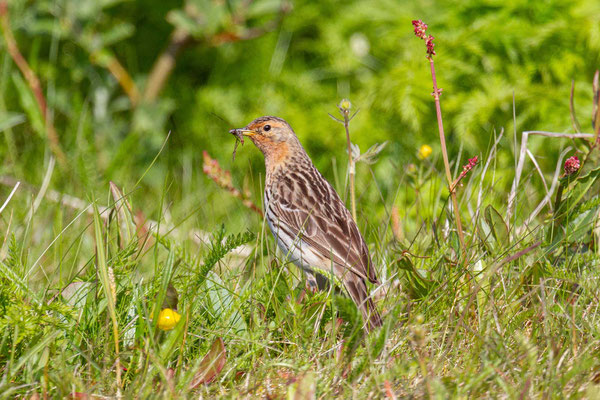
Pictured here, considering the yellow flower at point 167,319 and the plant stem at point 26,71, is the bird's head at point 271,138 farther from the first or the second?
the yellow flower at point 167,319

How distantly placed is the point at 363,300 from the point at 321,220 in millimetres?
946

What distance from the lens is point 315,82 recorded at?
7633 millimetres

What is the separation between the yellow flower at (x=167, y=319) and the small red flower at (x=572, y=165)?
1.91 m

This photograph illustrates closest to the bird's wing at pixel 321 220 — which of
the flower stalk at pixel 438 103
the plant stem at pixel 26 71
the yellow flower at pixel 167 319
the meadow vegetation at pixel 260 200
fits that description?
the meadow vegetation at pixel 260 200

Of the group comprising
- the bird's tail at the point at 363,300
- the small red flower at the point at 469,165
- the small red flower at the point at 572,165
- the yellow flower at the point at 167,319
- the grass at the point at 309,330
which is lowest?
the bird's tail at the point at 363,300

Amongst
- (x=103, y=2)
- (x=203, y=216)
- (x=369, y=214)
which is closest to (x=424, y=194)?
(x=369, y=214)

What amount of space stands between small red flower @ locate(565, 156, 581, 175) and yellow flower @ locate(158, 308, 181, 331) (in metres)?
1.91

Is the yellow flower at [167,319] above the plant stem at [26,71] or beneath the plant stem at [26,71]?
beneath

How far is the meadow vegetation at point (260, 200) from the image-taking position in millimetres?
2887

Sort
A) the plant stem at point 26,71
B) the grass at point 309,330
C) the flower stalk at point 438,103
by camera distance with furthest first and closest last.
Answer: the plant stem at point 26,71, the flower stalk at point 438,103, the grass at point 309,330

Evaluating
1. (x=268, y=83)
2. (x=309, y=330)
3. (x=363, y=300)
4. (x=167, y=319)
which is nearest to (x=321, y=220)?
(x=363, y=300)

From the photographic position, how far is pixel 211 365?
2.89 meters

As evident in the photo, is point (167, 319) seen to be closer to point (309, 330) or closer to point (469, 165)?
point (309, 330)

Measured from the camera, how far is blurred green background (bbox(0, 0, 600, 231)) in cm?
572
